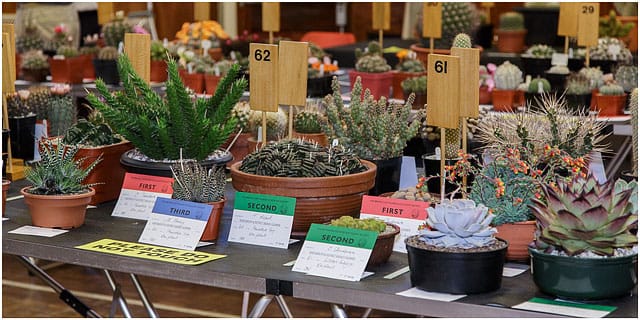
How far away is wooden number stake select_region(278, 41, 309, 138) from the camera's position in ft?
10.2

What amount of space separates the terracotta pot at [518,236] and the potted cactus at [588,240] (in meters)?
0.24

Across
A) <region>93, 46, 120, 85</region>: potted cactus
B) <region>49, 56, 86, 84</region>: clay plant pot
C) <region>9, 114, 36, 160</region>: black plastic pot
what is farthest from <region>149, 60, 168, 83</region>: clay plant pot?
<region>9, 114, 36, 160</region>: black plastic pot

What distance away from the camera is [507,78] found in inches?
197

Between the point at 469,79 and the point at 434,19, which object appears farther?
the point at 434,19

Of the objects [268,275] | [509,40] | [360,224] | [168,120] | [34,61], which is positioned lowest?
[268,275]

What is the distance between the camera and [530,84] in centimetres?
496

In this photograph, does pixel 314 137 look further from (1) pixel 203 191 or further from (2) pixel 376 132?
(1) pixel 203 191

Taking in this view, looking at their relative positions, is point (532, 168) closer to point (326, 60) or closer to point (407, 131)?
point (407, 131)

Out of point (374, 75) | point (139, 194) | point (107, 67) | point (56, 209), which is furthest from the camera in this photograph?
point (107, 67)

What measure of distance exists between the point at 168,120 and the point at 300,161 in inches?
19.3

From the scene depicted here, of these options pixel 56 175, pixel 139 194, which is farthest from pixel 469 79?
pixel 56 175

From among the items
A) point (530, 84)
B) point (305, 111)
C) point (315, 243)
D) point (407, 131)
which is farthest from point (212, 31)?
point (315, 243)

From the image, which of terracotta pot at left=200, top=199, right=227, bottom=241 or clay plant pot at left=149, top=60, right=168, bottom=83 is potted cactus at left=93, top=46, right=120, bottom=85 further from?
terracotta pot at left=200, top=199, right=227, bottom=241

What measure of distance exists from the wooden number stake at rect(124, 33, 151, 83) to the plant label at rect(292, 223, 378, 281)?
4.09ft
